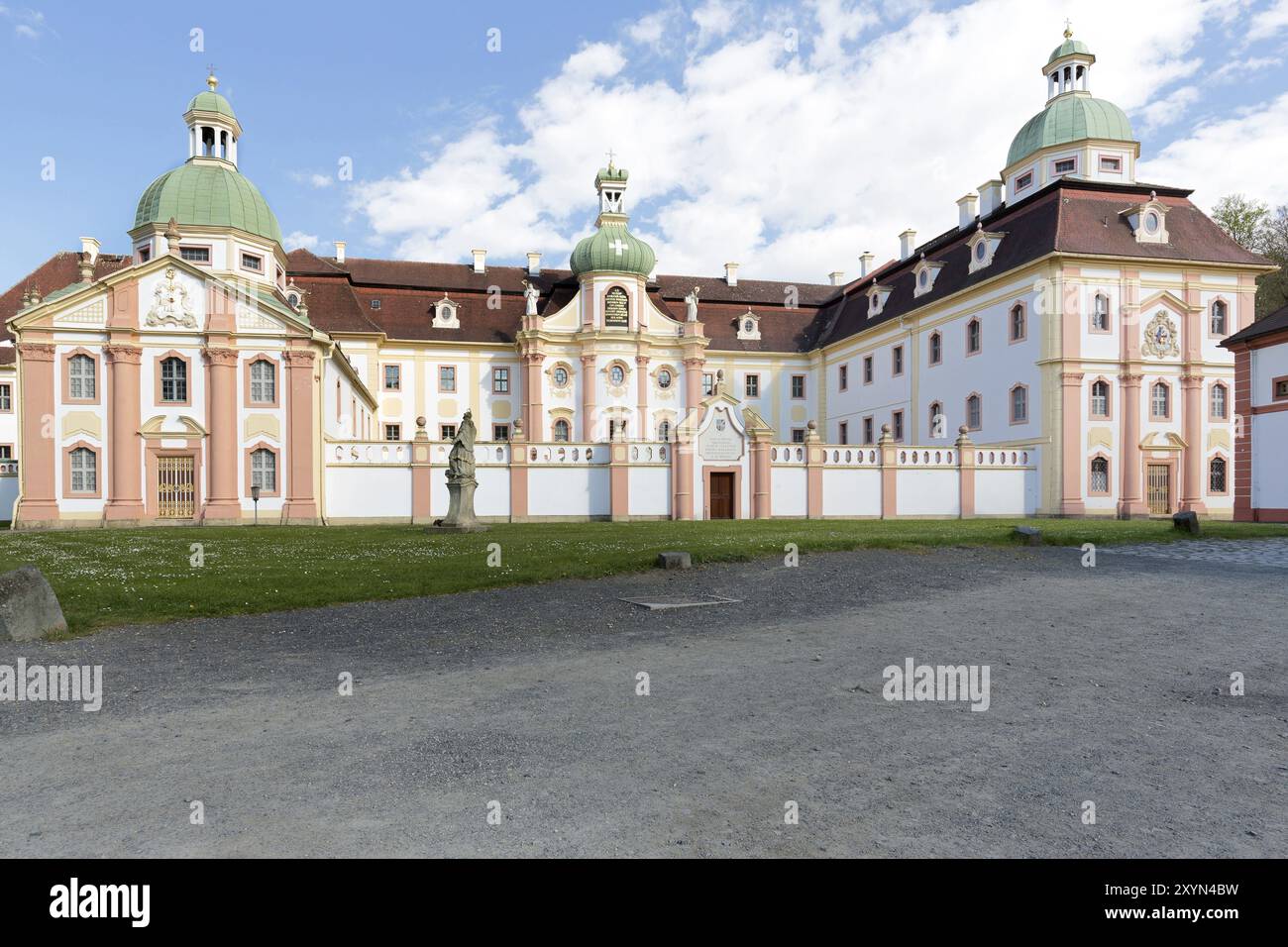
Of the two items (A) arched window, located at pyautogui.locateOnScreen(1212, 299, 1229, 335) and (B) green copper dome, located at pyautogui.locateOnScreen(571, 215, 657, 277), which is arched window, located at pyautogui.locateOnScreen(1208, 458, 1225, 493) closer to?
(A) arched window, located at pyautogui.locateOnScreen(1212, 299, 1229, 335)

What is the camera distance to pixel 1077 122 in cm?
4372

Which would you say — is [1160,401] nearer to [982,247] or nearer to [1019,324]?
[1019,324]

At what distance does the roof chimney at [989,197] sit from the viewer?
45844mm

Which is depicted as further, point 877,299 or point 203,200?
point 877,299

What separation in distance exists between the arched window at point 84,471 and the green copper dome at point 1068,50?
53.0 meters

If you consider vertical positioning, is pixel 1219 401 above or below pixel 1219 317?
below

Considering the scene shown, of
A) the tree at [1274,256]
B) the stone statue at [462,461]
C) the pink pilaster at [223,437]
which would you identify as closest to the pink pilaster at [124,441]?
the pink pilaster at [223,437]

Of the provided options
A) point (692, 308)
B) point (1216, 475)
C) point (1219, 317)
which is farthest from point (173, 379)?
point (1219, 317)

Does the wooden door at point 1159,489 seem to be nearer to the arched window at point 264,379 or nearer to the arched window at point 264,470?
the arched window at point 264,470

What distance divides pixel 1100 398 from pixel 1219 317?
7.11m

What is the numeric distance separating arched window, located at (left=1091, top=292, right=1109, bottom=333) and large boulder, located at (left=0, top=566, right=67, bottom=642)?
3758 cm
